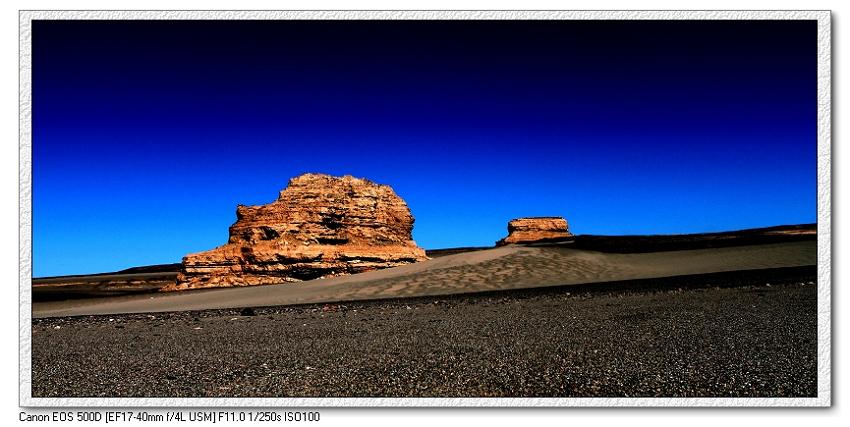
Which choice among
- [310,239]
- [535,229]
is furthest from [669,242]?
[535,229]

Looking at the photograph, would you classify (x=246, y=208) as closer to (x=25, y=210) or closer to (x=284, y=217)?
(x=284, y=217)

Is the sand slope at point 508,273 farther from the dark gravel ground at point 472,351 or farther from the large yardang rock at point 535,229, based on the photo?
the large yardang rock at point 535,229

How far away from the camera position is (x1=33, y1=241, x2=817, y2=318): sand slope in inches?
846

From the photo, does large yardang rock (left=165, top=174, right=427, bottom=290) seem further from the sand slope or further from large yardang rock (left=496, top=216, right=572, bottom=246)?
large yardang rock (left=496, top=216, right=572, bottom=246)

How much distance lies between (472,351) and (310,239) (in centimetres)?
3534

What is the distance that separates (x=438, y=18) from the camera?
23.5ft

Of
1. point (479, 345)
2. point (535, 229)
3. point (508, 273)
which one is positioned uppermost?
point (535, 229)

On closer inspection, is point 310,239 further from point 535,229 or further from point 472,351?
point 535,229

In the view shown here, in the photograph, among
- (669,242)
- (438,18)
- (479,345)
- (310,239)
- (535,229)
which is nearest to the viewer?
(438,18)

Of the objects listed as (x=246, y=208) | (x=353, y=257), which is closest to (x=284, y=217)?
(x=246, y=208)

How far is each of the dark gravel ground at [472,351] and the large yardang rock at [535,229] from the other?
6633 centimetres

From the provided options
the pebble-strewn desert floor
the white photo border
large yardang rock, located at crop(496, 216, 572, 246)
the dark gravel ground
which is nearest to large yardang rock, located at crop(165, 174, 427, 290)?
the pebble-strewn desert floor

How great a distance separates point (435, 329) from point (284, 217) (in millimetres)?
34028

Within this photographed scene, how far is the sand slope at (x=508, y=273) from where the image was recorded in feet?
70.5
